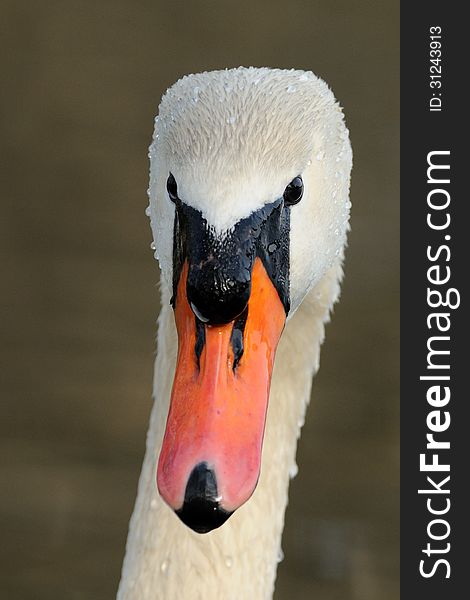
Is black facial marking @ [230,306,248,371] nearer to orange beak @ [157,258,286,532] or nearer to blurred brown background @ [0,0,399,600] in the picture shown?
orange beak @ [157,258,286,532]

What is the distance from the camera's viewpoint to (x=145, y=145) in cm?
595

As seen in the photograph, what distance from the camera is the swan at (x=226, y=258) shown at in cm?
191

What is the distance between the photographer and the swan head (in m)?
1.90

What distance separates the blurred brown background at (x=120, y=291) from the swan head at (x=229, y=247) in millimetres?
2901

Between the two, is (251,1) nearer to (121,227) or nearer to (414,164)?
(121,227)

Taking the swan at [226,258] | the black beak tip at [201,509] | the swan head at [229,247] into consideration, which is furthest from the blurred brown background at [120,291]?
the black beak tip at [201,509]

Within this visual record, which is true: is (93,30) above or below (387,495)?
above

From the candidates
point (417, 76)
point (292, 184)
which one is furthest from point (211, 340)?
point (417, 76)

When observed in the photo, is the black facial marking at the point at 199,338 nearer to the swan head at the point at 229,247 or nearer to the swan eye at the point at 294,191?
the swan head at the point at 229,247

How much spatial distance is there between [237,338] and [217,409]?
0.13 meters

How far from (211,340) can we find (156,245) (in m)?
0.33

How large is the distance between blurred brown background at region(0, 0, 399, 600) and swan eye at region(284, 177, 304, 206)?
2.93 meters

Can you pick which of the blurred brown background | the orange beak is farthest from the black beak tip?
the blurred brown background

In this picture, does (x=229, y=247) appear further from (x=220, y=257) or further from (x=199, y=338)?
(x=199, y=338)
